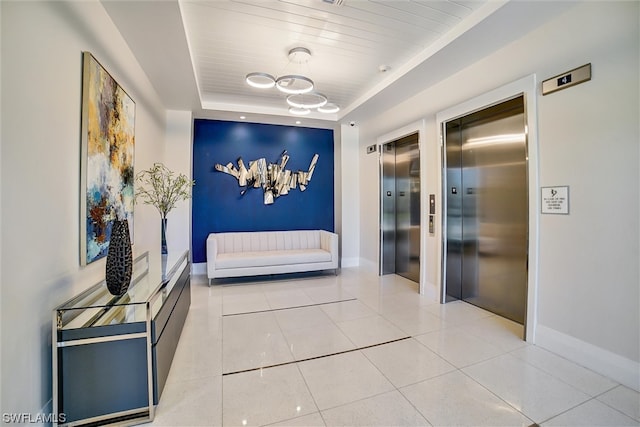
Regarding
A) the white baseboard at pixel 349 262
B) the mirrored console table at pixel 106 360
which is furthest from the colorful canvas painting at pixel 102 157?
the white baseboard at pixel 349 262

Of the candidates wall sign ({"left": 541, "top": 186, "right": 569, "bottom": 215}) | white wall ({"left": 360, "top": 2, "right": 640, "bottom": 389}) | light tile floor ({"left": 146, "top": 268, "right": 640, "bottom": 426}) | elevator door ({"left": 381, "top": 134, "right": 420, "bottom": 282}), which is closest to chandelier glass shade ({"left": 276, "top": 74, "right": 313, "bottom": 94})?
white wall ({"left": 360, "top": 2, "right": 640, "bottom": 389})

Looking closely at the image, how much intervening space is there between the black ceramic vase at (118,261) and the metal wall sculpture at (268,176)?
3.75 metres

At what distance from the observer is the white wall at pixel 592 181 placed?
2172mm

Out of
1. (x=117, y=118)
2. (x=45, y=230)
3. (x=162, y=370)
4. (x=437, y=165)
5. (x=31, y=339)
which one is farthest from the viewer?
(x=437, y=165)

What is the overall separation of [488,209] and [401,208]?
5.94ft

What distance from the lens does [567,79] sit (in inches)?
99.3

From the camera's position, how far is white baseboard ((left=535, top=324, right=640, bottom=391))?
2.17 metres

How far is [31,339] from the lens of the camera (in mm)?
1639

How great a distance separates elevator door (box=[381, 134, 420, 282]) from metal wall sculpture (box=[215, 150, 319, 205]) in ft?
6.03

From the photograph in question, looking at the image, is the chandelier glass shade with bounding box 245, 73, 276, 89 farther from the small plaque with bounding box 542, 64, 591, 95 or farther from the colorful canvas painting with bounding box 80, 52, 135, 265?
the small plaque with bounding box 542, 64, 591, 95

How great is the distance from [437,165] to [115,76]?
3.99 m

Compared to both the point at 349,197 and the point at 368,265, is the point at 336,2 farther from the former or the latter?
the point at 368,265

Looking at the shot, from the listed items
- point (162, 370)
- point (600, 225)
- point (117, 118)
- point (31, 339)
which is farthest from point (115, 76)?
point (600, 225)

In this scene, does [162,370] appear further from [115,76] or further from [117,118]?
[115,76]
